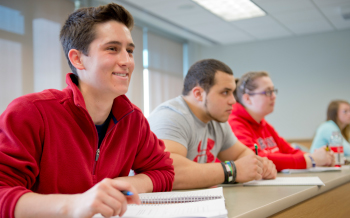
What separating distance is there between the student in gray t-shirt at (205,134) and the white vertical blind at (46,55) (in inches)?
101

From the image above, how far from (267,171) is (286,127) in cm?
513

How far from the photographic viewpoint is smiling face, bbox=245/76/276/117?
2.58 meters

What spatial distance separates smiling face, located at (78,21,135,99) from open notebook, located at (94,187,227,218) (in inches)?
14.8

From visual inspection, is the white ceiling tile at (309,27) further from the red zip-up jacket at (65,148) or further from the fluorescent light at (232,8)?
the red zip-up jacket at (65,148)

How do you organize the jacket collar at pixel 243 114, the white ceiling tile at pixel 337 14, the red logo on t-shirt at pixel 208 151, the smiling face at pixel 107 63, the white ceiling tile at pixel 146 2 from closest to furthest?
1. the smiling face at pixel 107 63
2. the red logo on t-shirt at pixel 208 151
3. the jacket collar at pixel 243 114
4. the white ceiling tile at pixel 146 2
5. the white ceiling tile at pixel 337 14

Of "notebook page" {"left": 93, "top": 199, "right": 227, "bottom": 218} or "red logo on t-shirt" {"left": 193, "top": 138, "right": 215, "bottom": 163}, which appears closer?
"notebook page" {"left": 93, "top": 199, "right": 227, "bottom": 218}

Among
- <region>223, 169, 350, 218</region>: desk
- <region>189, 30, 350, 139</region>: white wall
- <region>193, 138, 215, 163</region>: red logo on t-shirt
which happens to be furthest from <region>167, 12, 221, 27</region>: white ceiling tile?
<region>223, 169, 350, 218</region>: desk

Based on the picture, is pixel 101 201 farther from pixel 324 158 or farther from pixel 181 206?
pixel 324 158

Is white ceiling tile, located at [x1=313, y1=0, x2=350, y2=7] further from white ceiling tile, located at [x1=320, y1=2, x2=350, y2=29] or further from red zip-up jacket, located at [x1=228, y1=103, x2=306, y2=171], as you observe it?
red zip-up jacket, located at [x1=228, y1=103, x2=306, y2=171]

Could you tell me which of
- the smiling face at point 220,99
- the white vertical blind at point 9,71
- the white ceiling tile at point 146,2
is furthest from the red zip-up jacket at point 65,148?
the white ceiling tile at point 146,2

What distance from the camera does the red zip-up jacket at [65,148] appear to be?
91 centimetres

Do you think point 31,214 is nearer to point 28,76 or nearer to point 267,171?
point 267,171

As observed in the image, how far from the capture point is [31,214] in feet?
2.61

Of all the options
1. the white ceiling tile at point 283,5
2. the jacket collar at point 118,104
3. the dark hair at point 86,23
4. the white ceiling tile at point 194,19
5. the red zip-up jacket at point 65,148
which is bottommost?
the red zip-up jacket at point 65,148
